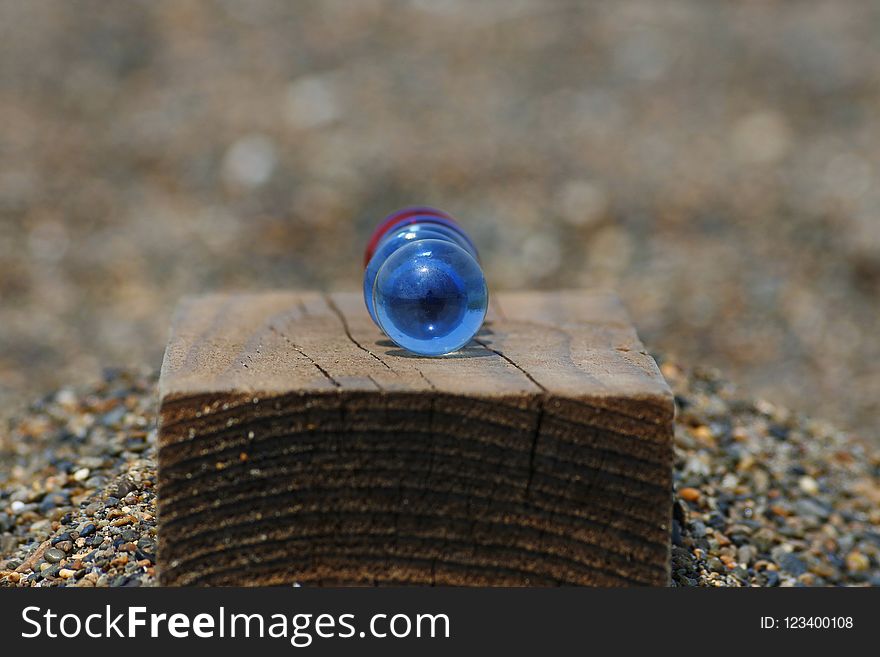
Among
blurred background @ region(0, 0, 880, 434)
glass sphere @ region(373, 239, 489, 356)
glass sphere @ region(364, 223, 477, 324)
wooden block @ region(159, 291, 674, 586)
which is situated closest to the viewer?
wooden block @ region(159, 291, 674, 586)

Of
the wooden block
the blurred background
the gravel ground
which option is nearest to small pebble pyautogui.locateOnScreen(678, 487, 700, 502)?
the gravel ground

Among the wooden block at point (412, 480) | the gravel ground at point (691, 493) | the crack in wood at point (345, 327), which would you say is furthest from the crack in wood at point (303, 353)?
the gravel ground at point (691, 493)

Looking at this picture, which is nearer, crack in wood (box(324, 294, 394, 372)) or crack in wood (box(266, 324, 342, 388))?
crack in wood (box(266, 324, 342, 388))

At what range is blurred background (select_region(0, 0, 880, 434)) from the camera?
7328 millimetres

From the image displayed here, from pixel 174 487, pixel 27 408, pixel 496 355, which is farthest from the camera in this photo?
pixel 27 408

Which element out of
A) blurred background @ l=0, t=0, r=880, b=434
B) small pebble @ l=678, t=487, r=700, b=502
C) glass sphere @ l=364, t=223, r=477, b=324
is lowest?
small pebble @ l=678, t=487, r=700, b=502

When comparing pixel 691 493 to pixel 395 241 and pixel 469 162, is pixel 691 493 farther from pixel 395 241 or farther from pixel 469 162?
pixel 469 162

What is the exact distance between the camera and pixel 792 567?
11.9 feet

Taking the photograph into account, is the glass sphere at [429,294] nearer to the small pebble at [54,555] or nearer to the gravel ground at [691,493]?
the gravel ground at [691,493]

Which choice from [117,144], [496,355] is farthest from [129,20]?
[496,355]

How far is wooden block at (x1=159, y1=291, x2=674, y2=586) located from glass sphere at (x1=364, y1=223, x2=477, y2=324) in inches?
17.8

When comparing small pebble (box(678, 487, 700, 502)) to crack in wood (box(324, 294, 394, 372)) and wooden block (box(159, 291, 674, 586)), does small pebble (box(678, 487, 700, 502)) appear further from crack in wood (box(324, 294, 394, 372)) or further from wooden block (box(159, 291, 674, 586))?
crack in wood (box(324, 294, 394, 372))

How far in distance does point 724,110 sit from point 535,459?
763cm

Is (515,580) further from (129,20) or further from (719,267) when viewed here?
(129,20)
